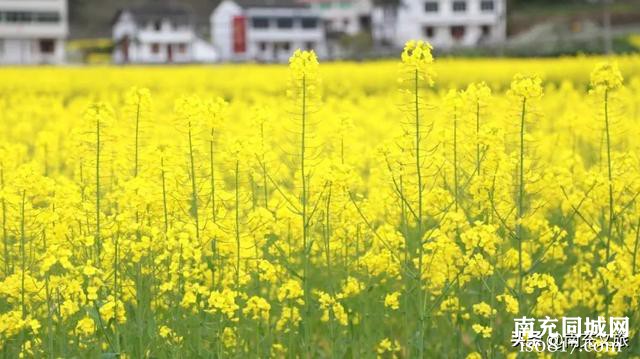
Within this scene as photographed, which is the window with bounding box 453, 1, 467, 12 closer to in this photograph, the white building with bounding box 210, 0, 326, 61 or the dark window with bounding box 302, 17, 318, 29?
the white building with bounding box 210, 0, 326, 61

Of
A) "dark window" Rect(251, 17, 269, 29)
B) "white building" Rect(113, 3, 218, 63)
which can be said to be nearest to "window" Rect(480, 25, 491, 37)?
"dark window" Rect(251, 17, 269, 29)

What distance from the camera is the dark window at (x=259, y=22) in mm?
59781

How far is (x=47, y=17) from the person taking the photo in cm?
5688

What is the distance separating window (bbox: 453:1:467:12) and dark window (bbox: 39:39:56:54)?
25.0 meters

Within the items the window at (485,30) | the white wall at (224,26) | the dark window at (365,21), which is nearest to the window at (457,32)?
the window at (485,30)

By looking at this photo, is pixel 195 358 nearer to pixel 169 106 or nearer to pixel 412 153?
pixel 412 153

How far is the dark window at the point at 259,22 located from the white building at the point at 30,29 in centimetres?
1141

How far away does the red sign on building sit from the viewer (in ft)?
197

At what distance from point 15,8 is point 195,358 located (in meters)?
55.7

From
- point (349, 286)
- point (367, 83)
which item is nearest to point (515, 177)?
point (349, 286)

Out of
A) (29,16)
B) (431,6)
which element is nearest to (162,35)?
(29,16)

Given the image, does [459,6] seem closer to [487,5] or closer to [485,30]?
[487,5]

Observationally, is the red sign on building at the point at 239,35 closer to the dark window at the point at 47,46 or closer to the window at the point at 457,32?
the dark window at the point at 47,46

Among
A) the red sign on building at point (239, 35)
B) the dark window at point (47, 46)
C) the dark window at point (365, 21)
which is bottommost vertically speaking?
the dark window at point (47, 46)
